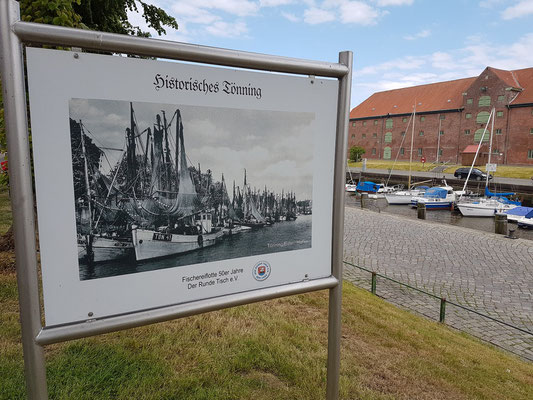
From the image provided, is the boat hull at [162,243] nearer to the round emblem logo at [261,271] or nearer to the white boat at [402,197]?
the round emblem logo at [261,271]

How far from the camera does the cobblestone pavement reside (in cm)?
845

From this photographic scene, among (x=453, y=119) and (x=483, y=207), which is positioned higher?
(x=453, y=119)

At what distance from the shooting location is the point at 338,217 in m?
2.97

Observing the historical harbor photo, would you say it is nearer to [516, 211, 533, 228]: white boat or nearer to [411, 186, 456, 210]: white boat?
[516, 211, 533, 228]: white boat

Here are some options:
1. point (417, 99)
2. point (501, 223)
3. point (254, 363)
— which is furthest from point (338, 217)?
point (417, 99)

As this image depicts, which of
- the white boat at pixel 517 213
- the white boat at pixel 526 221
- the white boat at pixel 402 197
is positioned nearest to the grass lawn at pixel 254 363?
the white boat at pixel 526 221

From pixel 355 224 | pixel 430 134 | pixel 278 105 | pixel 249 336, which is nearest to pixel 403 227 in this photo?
pixel 355 224

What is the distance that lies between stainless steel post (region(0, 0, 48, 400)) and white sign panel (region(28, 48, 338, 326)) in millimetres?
58

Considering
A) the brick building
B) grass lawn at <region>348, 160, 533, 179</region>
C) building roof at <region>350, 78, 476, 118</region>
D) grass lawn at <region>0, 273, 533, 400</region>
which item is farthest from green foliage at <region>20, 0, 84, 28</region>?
building roof at <region>350, 78, 476, 118</region>

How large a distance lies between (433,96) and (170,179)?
81.1 m

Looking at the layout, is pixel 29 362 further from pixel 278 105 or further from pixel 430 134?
pixel 430 134

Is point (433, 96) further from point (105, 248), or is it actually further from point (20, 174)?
point (20, 174)

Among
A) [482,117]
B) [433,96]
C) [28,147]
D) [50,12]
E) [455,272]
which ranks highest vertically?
[433,96]

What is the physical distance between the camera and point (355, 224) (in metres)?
21.3
